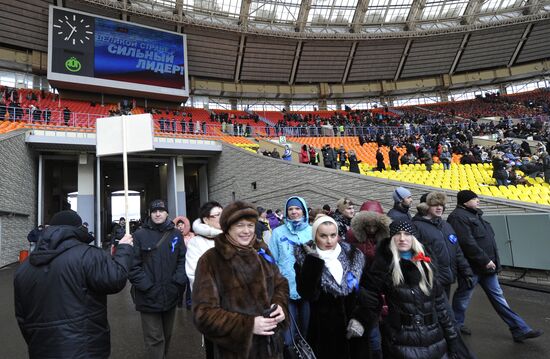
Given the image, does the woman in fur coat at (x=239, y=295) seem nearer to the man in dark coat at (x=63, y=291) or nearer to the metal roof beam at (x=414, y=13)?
the man in dark coat at (x=63, y=291)

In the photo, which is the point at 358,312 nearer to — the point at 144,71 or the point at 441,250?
the point at 441,250

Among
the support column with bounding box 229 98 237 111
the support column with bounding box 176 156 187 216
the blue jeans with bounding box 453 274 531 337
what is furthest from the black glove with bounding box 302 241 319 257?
the support column with bounding box 229 98 237 111

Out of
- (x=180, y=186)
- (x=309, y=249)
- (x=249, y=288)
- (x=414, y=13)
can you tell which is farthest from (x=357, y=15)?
(x=249, y=288)

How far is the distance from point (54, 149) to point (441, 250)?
16507 millimetres

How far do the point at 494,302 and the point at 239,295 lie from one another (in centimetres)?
348

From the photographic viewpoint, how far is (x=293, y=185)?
45.6 ft

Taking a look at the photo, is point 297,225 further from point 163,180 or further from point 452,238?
point 163,180

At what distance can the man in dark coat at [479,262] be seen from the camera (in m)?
3.73

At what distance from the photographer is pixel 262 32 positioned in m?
27.5

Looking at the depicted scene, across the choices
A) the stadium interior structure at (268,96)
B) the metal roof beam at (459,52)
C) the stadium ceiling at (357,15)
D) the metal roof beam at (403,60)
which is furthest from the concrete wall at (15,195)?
the metal roof beam at (459,52)

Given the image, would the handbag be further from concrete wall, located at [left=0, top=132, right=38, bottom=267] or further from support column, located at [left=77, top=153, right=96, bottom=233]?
support column, located at [left=77, top=153, right=96, bottom=233]

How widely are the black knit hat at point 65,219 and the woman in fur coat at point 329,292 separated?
63.8 inches

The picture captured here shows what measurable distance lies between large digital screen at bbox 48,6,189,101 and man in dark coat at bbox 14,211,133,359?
76.1 feet

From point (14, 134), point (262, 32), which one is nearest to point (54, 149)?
point (14, 134)
